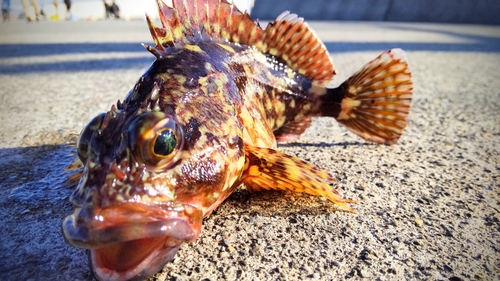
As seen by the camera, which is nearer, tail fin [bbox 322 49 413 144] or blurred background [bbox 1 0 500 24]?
tail fin [bbox 322 49 413 144]

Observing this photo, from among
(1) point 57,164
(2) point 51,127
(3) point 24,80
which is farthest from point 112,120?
(3) point 24,80

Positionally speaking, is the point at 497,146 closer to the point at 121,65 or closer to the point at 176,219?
the point at 176,219

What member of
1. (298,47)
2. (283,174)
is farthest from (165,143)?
(298,47)

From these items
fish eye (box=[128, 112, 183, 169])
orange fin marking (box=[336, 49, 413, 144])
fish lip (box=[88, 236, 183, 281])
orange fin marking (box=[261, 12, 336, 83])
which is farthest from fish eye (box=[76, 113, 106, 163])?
orange fin marking (box=[336, 49, 413, 144])

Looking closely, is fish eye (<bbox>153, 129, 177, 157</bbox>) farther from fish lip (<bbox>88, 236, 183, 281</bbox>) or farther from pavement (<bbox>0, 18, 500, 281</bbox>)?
pavement (<bbox>0, 18, 500, 281</bbox>)

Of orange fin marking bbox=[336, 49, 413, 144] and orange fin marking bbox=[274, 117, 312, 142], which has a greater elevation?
orange fin marking bbox=[336, 49, 413, 144]

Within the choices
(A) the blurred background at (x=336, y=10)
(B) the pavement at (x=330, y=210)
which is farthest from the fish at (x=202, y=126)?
(A) the blurred background at (x=336, y=10)

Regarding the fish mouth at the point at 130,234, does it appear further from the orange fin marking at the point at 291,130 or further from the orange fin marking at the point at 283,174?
the orange fin marking at the point at 291,130
